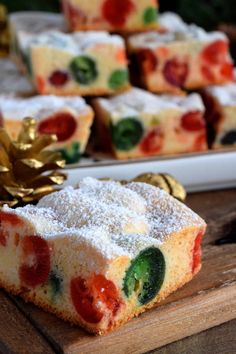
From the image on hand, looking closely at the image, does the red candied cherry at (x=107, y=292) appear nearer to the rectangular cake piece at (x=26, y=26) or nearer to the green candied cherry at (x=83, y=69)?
the green candied cherry at (x=83, y=69)

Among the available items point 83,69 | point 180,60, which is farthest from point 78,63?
point 180,60

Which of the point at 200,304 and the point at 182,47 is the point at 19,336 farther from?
the point at 182,47

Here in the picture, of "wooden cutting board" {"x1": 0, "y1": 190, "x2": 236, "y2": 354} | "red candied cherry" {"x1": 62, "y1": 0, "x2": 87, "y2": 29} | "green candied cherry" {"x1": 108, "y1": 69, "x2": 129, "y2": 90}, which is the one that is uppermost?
"red candied cherry" {"x1": 62, "y1": 0, "x2": 87, "y2": 29}

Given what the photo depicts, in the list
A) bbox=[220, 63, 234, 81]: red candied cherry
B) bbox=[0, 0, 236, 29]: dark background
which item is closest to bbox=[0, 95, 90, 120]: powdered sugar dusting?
bbox=[220, 63, 234, 81]: red candied cherry

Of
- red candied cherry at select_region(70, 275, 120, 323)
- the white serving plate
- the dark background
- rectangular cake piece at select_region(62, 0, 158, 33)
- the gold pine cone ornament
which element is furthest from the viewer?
the dark background

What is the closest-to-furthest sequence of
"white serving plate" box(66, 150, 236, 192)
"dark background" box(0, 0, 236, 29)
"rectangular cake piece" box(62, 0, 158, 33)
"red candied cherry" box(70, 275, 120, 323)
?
1. "red candied cherry" box(70, 275, 120, 323)
2. "white serving plate" box(66, 150, 236, 192)
3. "rectangular cake piece" box(62, 0, 158, 33)
4. "dark background" box(0, 0, 236, 29)

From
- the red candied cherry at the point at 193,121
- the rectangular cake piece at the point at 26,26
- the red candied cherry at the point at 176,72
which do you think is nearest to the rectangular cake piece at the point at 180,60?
the red candied cherry at the point at 176,72

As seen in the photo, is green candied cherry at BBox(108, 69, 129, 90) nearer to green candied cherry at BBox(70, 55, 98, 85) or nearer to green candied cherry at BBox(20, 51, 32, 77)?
green candied cherry at BBox(70, 55, 98, 85)

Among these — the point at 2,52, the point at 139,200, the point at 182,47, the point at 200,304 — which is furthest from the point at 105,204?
the point at 2,52

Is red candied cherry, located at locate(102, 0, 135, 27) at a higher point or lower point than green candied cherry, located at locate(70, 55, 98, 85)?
higher
